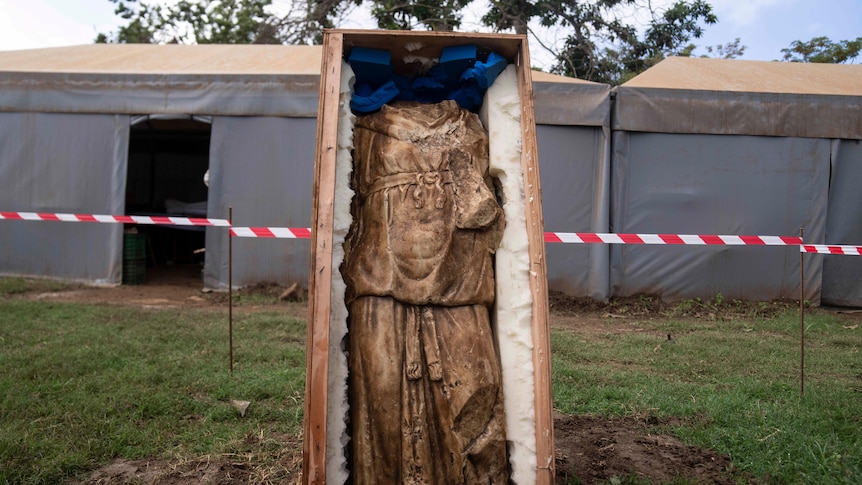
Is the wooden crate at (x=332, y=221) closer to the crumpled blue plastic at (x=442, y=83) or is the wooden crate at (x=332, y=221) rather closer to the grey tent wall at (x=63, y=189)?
the crumpled blue plastic at (x=442, y=83)

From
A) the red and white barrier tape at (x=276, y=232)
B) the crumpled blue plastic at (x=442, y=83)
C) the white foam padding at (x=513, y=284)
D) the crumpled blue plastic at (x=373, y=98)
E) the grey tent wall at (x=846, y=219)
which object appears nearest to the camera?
the white foam padding at (x=513, y=284)

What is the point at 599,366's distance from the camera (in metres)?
5.94

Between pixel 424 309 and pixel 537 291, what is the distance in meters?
0.51

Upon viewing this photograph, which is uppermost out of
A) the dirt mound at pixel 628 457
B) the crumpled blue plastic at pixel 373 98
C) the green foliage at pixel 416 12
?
the green foliage at pixel 416 12

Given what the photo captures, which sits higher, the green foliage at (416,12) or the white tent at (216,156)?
the green foliage at (416,12)

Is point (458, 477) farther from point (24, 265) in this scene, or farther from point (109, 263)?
point (24, 265)

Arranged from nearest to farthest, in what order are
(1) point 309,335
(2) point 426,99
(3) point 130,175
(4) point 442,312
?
Result: 1. (1) point 309,335
2. (4) point 442,312
3. (2) point 426,99
4. (3) point 130,175

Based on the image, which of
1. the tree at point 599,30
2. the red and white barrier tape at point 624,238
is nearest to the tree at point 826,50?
the tree at point 599,30

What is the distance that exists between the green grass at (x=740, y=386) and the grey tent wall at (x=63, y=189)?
6.83 m

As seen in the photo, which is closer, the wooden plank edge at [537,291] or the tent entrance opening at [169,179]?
the wooden plank edge at [537,291]

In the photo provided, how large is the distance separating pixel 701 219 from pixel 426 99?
22.9 ft

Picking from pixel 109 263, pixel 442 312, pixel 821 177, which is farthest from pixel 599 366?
pixel 109 263

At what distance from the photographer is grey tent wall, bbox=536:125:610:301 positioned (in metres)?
9.15

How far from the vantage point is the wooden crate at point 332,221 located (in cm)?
262
